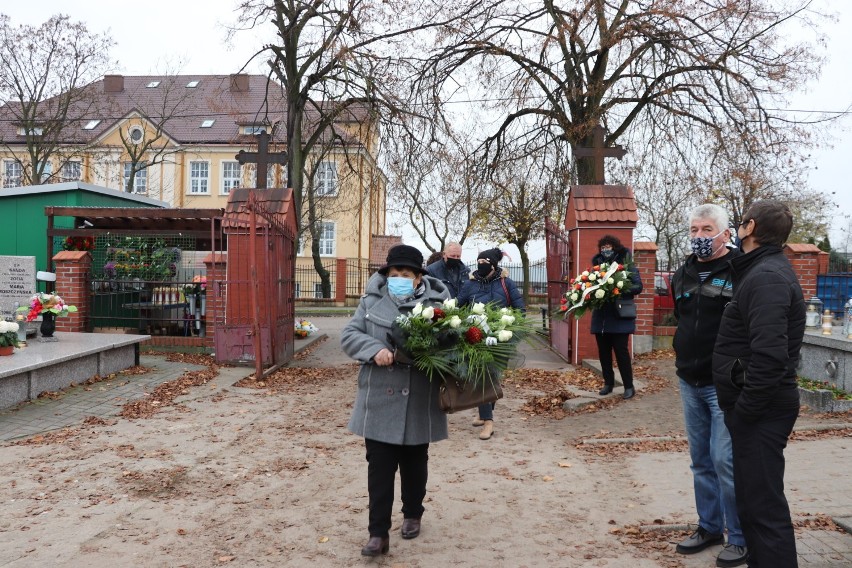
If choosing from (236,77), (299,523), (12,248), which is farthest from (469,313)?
(12,248)

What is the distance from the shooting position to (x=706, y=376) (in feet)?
13.1

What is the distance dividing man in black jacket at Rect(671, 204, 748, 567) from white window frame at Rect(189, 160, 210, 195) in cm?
4169

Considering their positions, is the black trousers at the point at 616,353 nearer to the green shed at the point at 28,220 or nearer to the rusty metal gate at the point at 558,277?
the rusty metal gate at the point at 558,277

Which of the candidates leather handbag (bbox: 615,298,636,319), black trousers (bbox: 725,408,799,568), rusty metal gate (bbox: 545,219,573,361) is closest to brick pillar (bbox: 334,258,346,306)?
rusty metal gate (bbox: 545,219,573,361)

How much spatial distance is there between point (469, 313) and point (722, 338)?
1405mm

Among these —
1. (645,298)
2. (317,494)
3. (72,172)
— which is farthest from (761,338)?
(72,172)

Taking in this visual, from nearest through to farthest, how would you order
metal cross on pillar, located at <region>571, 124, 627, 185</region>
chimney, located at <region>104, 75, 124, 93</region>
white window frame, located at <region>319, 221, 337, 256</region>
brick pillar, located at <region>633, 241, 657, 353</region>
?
metal cross on pillar, located at <region>571, 124, 627, 185</region> < brick pillar, located at <region>633, 241, 657, 353</region> < white window frame, located at <region>319, 221, 337, 256</region> < chimney, located at <region>104, 75, 124, 93</region>

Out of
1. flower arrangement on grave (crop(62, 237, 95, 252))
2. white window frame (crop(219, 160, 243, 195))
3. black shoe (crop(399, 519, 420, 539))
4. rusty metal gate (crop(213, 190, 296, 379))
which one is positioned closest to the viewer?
black shoe (crop(399, 519, 420, 539))

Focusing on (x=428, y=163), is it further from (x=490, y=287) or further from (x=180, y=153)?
(x=180, y=153)

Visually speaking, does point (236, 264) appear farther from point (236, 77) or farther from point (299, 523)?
point (299, 523)

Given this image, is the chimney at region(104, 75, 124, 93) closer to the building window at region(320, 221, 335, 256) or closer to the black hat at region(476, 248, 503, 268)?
the building window at region(320, 221, 335, 256)

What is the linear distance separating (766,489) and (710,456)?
2.59 feet

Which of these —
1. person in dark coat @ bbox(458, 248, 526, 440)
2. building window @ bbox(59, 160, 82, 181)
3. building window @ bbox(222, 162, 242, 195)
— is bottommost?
person in dark coat @ bbox(458, 248, 526, 440)

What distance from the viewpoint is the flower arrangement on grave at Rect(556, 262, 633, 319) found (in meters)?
7.96
